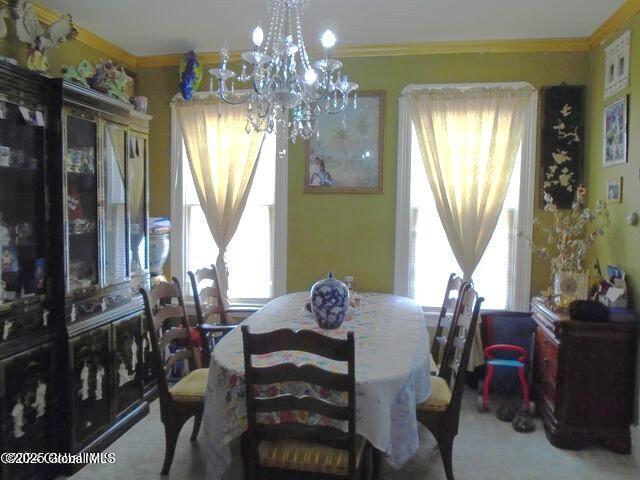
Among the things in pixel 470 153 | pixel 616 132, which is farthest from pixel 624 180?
pixel 470 153


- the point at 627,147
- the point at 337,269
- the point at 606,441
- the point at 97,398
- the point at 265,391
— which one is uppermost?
the point at 627,147

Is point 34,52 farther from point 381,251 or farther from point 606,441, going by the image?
point 606,441

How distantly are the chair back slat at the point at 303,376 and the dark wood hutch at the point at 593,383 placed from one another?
174 centimetres

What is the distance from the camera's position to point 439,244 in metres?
3.88

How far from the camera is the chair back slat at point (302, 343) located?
176 centimetres

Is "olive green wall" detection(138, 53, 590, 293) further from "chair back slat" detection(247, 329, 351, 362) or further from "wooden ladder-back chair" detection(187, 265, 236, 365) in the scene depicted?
"chair back slat" detection(247, 329, 351, 362)

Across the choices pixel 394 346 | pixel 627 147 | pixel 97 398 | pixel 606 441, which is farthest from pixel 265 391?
pixel 627 147

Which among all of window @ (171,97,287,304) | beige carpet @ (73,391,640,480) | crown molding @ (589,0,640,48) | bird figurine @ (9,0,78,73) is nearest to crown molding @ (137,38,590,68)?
crown molding @ (589,0,640,48)

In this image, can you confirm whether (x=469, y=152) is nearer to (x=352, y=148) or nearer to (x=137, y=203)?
(x=352, y=148)

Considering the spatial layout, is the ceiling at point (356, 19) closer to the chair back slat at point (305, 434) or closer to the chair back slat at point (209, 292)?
the chair back slat at point (209, 292)

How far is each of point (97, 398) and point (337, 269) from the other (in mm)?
1945

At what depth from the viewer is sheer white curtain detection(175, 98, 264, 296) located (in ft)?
Answer: 13.0

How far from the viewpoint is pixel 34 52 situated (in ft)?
9.29

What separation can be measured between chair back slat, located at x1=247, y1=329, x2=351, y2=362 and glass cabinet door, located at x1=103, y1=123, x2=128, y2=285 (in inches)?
64.6
